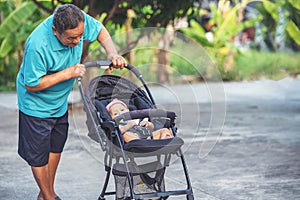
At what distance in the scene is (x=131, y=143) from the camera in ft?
15.8

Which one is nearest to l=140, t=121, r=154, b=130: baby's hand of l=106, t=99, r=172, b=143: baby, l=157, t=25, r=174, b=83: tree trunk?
l=106, t=99, r=172, b=143: baby

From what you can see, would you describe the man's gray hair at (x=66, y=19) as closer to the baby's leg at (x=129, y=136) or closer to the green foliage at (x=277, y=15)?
the baby's leg at (x=129, y=136)

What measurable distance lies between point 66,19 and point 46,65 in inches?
15.7

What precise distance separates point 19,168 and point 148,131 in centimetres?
281

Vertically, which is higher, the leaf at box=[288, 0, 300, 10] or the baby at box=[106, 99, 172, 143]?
the leaf at box=[288, 0, 300, 10]

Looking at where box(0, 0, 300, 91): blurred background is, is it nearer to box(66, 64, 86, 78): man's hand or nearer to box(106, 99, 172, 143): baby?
box(106, 99, 172, 143): baby

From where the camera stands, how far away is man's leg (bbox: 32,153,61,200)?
5.32m

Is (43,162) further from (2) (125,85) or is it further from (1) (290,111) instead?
(1) (290,111)

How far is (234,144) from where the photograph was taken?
8.84 meters

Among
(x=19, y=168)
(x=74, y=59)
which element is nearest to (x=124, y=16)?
(x=19, y=168)

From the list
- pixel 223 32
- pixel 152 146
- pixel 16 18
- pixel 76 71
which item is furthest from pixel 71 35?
pixel 223 32

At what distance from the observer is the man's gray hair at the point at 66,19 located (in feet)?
15.8

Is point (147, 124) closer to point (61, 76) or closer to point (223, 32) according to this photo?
point (61, 76)

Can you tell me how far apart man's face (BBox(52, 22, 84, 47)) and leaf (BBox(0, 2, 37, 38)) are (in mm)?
9071
